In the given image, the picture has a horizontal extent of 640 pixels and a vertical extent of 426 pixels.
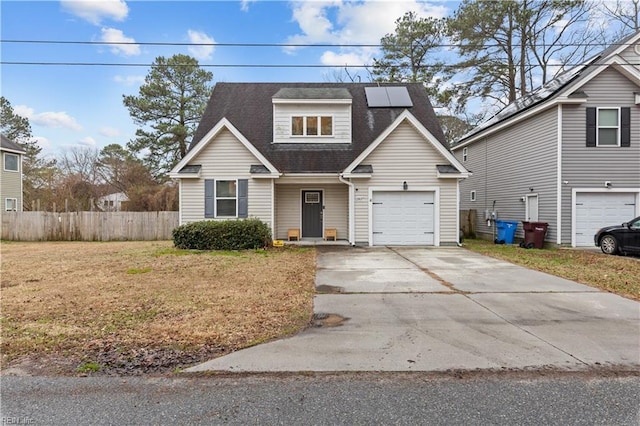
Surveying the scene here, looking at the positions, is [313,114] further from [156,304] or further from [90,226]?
[90,226]

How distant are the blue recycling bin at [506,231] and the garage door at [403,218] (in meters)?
3.85

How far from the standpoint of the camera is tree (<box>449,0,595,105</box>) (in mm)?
20312

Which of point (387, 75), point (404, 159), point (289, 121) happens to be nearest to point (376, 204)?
point (404, 159)

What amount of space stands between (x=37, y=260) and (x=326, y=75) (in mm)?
20678

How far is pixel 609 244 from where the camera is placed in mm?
11672

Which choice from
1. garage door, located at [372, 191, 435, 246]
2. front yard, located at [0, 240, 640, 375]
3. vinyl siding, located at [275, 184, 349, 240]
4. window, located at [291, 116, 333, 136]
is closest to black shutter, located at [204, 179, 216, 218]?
vinyl siding, located at [275, 184, 349, 240]

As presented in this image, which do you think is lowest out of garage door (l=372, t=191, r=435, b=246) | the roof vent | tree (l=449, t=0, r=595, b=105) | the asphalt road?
the asphalt road

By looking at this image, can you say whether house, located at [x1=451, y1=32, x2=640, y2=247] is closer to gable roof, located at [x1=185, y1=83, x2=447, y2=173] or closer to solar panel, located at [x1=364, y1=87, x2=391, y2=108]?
gable roof, located at [x1=185, y1=83, x2=447, y2=173]

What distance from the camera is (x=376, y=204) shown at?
1405cm

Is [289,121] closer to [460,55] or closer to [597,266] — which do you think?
[597,266]

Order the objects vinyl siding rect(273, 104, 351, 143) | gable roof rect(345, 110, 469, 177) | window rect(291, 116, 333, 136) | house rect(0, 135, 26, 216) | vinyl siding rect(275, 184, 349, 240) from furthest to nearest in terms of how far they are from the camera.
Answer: house rect(0, 135, 26, 216)
vinyl siding rect(275, 184, 349, 240)
window rect(291, 116, 333, 136)
vinyl siding rect(273, 104, 351, 143)
gable roof rect(345, 110, 469, 177)

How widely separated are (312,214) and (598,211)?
10630 mm

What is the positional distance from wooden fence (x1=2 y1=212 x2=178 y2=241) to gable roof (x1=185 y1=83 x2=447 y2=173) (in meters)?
5.59

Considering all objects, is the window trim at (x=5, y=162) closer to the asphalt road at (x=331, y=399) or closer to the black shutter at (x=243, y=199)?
the black shutter at (x=243, y=199)
